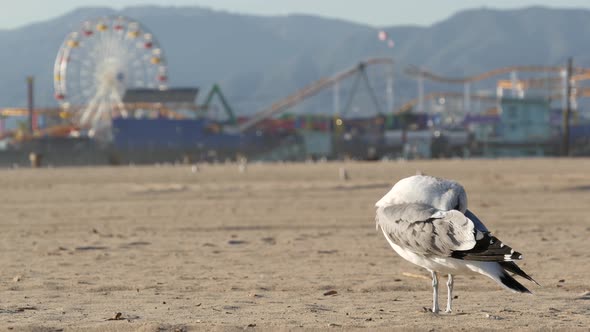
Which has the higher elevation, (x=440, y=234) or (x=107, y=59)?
(x=107, y=59)

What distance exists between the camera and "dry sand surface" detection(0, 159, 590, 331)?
797 cm

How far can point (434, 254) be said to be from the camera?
24.7 feet

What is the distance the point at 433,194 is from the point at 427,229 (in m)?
0.39

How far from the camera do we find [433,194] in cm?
771

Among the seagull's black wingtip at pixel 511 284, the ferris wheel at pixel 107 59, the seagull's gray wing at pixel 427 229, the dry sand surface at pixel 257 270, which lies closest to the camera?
the seagull's black wingtip at pixel 511 284

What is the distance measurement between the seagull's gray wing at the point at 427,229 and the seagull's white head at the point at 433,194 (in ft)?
0.22

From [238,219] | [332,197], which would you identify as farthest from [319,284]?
[332,197]

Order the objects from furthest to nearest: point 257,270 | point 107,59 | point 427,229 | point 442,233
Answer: point 107,59 < point 257,270 < point 427,229 < point 442,233

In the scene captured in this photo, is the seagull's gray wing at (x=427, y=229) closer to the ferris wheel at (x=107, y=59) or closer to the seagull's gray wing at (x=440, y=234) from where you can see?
the seagull's gray wing at (x=440, y=234)

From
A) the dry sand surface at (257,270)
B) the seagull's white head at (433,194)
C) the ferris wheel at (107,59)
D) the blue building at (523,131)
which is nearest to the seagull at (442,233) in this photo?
the seagull's white head at (433,194)

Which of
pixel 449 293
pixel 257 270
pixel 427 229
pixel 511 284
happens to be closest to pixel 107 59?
pixel 257 270

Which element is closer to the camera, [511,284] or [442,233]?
[511,284]

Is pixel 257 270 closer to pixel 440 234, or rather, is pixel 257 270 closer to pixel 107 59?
pixel 440 234

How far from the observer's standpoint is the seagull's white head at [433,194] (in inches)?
302
